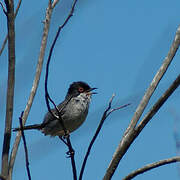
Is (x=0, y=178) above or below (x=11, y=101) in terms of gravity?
below

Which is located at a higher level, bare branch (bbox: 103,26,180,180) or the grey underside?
bare branch (bbox: 103,26,180,180)

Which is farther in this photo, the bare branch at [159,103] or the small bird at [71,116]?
the small bird at [71,116]

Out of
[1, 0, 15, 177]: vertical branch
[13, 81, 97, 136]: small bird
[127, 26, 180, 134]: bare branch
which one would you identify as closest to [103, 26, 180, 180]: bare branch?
[127, 26, 180, 134]: bare branch

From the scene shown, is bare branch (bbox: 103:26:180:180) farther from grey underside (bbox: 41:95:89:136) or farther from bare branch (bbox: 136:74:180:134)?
grey underside (bbox: 41:95:89:136)

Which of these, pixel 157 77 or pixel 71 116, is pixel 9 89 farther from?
pixel 71 116

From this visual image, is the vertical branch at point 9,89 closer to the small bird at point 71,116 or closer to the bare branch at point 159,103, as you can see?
the bare branch at point 159,103

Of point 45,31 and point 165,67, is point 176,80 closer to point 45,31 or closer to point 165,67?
point 165,67

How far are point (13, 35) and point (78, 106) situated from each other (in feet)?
15.9

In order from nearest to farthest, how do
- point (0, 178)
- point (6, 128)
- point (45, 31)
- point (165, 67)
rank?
point (0, 178), point (6, 128), point (165, 67), point (45, 31)

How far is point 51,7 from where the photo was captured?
13.5 ft

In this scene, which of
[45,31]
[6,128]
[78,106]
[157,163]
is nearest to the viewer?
[157,163]

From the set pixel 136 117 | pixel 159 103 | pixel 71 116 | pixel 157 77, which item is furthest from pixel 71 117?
pixel 159 103

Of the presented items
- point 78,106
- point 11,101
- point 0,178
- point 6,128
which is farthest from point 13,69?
point 78,106

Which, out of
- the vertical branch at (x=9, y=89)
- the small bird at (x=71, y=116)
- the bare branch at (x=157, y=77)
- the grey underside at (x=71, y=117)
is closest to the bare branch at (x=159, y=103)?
the bare branch at (x=157, y=77)
